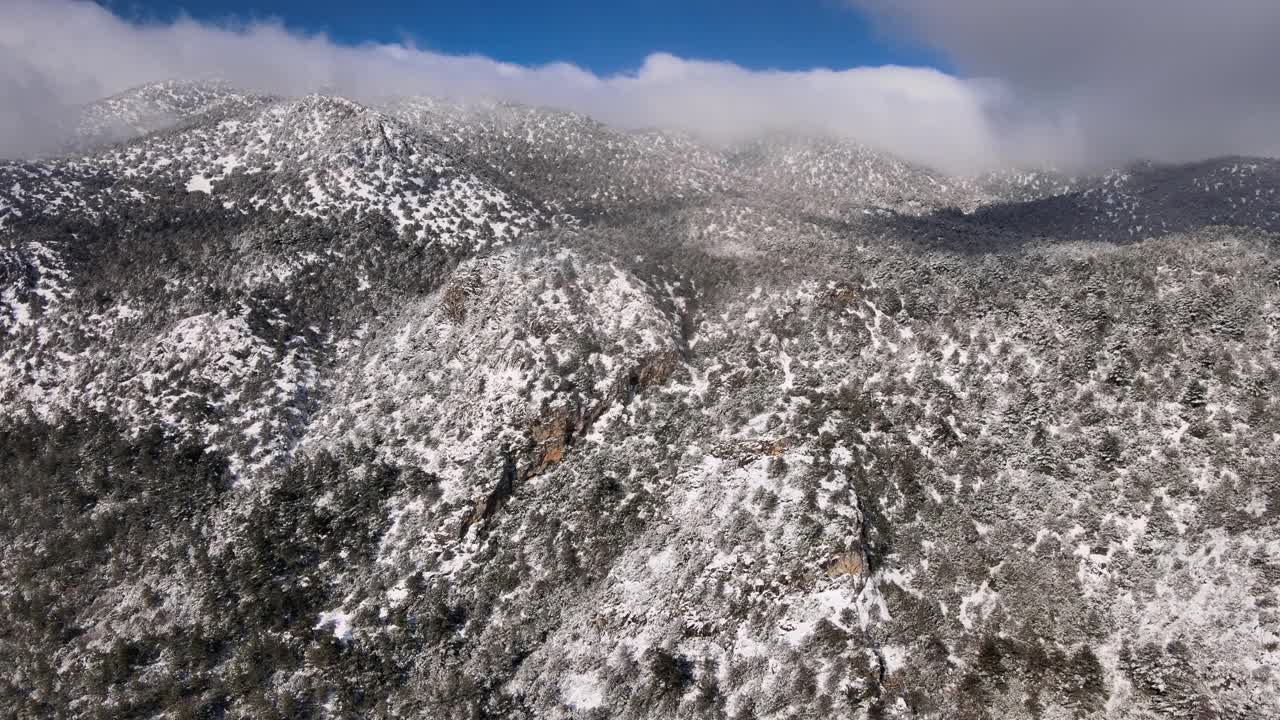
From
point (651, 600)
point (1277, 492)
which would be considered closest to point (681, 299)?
point (651, 600)

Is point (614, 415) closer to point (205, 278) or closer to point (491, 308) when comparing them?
point (491, 308)

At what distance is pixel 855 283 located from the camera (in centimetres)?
4191

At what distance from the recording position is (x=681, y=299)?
149 feet

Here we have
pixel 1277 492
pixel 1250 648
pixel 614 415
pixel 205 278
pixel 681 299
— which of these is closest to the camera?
pixel 1250 648

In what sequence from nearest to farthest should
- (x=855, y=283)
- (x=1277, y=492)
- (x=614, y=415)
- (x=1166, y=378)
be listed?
(x=1277, y=492) → (x=1166, y=378) → (x=614, y=415) → (x=855, y=283)

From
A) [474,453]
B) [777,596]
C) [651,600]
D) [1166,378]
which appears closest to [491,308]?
[474,453]

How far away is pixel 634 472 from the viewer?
3488 cm

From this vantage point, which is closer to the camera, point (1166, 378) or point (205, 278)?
point (1166, 378)

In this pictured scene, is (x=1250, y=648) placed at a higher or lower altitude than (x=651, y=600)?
higher

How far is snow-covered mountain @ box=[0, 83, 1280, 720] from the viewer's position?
Answer: 2656cm

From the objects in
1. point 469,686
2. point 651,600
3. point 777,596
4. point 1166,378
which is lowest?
point 469,686

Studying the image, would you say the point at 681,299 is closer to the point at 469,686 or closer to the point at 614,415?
the point at 614,415

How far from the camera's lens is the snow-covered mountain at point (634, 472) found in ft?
87.1

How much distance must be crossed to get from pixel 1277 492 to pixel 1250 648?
7.22 m
